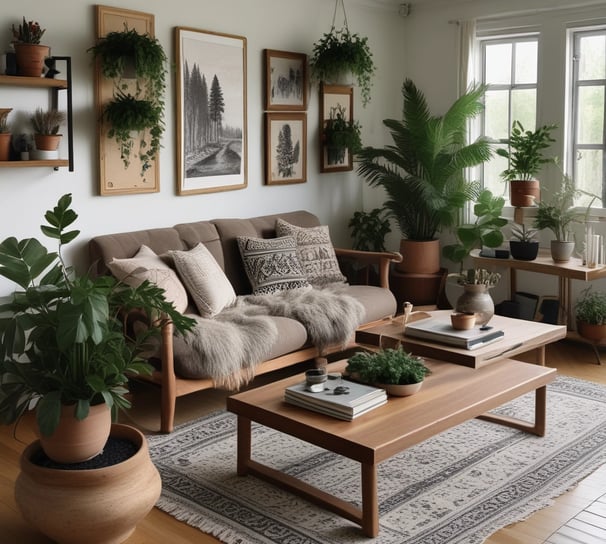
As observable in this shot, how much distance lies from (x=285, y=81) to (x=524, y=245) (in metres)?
1.97

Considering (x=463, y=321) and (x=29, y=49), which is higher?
(x=29, y=49)

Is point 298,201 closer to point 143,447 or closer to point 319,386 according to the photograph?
point 319,386

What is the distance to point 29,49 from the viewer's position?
13.6ft

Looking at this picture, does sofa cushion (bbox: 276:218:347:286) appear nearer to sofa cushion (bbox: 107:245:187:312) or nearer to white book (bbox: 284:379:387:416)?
sofa cushion (bbox: 107:245:187:312)

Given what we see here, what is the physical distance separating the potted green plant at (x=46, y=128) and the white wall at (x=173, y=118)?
0.30 feet

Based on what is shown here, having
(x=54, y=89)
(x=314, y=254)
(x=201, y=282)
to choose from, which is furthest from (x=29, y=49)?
(x=314, y=254)

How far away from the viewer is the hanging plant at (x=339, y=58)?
19.0 ft

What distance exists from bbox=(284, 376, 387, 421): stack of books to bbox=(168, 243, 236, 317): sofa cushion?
4.30 ft

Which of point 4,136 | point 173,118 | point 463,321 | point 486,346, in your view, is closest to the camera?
point 486,346

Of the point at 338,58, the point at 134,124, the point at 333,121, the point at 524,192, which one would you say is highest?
the point at 338,58

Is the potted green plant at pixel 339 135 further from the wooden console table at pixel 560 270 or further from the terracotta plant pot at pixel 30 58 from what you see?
the terracotta plant pot at pixel 30 58

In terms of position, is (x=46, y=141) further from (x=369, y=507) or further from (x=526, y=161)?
(x=526, y=161)

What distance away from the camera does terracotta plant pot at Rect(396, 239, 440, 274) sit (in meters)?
6.03

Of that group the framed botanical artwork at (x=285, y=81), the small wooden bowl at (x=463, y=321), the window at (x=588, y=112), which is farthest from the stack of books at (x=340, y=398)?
the window at (x=588, y=112)
